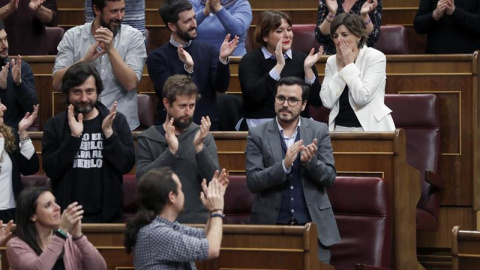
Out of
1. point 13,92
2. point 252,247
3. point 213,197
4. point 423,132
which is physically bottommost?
point 252,247

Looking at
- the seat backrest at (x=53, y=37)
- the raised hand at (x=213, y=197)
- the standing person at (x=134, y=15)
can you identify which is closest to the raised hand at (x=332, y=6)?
the standing person at (x=134, y=15)

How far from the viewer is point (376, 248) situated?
2.28m

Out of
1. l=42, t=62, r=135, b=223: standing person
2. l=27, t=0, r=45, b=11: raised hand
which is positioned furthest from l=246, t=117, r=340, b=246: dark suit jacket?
l=27, t=0, r=45, b=11: raised hand

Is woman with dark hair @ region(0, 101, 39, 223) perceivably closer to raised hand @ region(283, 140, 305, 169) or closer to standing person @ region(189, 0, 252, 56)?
raised hand @ region(283, 140, 305, 169)

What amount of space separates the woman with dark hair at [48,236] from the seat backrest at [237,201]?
1.58 ft

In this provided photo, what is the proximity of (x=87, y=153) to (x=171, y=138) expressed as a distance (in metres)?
0.19

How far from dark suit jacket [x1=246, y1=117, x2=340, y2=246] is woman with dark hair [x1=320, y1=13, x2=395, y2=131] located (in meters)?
0.31

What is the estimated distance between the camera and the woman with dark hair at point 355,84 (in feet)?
8.21

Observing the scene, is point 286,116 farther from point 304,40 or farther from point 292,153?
point 304,40

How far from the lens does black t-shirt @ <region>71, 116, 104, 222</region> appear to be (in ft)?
7.19

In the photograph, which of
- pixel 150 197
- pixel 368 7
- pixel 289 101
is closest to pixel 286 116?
pixel 289 101

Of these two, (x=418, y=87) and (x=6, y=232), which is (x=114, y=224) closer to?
(x=6, y=232)

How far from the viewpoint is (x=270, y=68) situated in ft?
8.46

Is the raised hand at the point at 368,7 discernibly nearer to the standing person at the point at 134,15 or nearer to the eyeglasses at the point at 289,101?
the standing person at the point at 134,15
